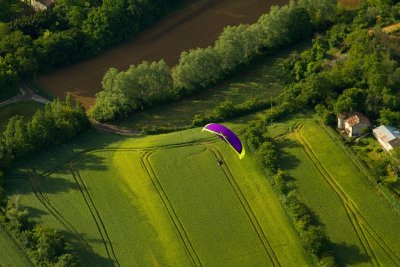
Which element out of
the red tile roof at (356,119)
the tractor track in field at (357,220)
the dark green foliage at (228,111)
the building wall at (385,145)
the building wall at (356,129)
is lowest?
the tractor track in field at (357,220)

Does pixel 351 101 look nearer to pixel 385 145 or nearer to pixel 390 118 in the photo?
pixel 390 118

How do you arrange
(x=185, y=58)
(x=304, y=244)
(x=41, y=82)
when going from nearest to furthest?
(x=304, y=244) → (x=185, y=58) → (x=41, y=82)

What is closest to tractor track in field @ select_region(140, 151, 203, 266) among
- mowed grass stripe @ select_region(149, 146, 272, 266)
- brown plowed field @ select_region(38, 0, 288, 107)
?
mowed grass stripe @ select_region(149, 146, 272, 266)

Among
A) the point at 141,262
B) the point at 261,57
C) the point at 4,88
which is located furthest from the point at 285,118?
the point at 4,88

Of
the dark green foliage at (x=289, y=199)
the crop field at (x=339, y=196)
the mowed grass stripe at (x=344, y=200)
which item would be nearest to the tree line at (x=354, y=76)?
the crop field at (x=339, y=196)

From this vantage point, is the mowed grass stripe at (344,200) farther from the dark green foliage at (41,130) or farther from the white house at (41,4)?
the white house at (41,4)

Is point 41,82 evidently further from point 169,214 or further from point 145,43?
point 169,214
